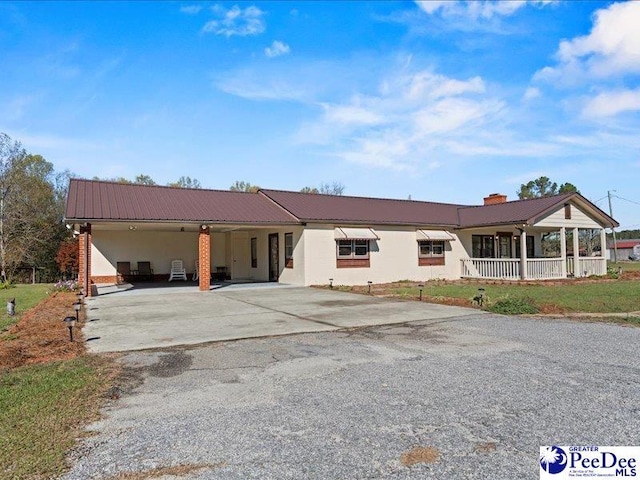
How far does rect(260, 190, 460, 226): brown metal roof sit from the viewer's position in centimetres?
2050

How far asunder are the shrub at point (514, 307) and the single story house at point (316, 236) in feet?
28.7

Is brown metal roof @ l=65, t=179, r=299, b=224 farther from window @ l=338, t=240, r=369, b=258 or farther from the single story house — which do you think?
window @ l=338, t=240, r=369, b=258

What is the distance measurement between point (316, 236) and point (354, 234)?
5.85ft

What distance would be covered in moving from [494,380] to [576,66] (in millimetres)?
11433

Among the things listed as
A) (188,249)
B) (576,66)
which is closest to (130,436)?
(576,66)

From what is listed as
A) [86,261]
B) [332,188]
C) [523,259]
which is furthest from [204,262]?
[332,188]

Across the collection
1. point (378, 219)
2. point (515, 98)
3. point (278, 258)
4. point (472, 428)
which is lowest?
point (472, 428)

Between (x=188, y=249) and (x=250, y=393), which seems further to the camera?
(x=188, y=249)

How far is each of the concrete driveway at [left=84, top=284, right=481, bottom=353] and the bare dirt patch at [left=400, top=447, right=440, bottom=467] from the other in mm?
5154

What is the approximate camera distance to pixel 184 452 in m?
3.52

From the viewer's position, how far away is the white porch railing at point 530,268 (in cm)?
2119

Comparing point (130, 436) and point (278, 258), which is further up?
point (278, 258)

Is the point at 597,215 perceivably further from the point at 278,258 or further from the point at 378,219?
the point at 278,258

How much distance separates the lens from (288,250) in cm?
2070
